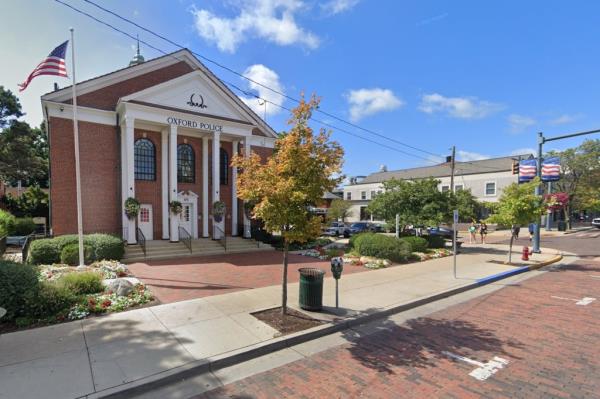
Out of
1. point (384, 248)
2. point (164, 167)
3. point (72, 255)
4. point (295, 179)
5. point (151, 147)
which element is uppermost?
point (151, 147)

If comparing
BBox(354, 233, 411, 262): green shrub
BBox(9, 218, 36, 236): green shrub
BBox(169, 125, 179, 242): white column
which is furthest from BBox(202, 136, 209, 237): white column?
BBox(9, 218, 36, 236): green shrub

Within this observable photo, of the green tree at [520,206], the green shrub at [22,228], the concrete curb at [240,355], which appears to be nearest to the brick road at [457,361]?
the concrete curb at [240,355]

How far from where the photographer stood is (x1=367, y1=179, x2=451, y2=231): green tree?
658 inches

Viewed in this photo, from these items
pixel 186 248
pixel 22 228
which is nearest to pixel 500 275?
pixel 186 248

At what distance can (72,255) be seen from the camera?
11.7m

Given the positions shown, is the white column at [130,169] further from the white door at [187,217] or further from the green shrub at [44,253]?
the green shrub at [44,253]

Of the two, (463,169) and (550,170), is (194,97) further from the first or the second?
(463,169)

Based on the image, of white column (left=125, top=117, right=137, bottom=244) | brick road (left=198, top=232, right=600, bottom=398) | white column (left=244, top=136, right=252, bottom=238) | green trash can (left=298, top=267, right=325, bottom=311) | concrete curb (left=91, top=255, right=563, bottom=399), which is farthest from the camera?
white column (left=244, top=136, right=252, bottom=238)

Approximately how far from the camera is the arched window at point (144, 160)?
17.1 metres

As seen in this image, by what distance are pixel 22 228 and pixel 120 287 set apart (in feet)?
56.7

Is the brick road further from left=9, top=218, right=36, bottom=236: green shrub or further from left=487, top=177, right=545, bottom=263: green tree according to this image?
left=9, top=218, right=36, bottom=236: green shrub

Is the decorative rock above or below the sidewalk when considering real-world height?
above

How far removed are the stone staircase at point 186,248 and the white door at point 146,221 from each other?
113cm

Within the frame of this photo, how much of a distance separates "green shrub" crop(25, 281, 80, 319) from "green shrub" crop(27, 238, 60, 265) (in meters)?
6.35
